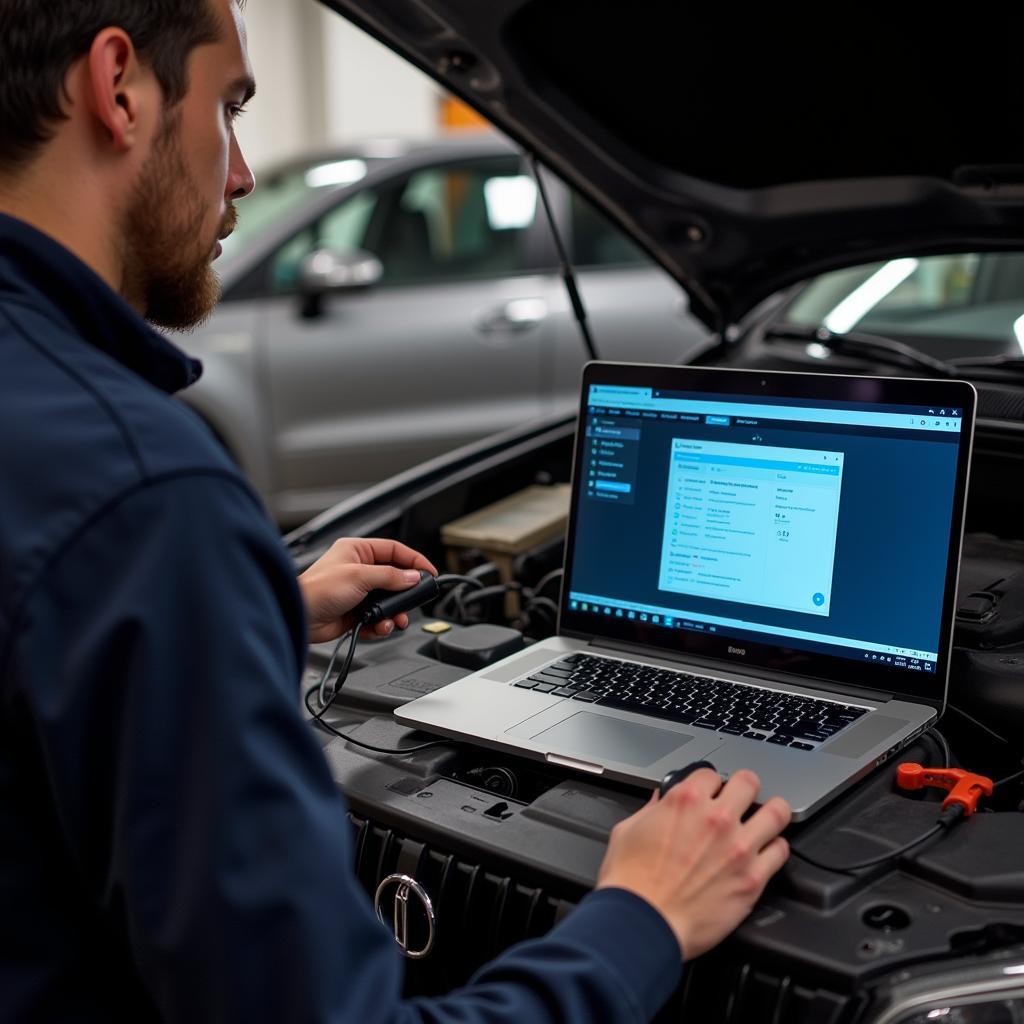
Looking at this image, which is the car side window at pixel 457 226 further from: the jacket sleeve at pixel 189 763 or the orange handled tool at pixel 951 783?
the jacket sleeve at pixel 189 763

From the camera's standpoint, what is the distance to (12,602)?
29.9 inches

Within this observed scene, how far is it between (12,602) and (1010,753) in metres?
1.06

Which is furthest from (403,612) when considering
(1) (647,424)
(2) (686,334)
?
(2) (686,334)

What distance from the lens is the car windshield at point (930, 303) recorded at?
2.24 m

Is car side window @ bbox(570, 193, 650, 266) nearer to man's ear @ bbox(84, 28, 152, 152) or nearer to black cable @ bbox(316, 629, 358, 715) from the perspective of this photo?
black cable @ bbox(316, 629, 358, 715)

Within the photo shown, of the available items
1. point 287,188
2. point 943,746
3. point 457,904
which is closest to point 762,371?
point 943,746

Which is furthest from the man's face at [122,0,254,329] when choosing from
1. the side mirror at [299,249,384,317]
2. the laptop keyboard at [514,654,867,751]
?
the side mirror at [299,249,384,317]

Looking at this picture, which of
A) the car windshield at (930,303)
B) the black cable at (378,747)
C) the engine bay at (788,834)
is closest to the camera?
the engine bay at (788,834)

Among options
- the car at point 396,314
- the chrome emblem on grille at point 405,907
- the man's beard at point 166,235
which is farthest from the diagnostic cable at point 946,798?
the car at point 396,314

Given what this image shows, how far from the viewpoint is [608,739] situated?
129 cm

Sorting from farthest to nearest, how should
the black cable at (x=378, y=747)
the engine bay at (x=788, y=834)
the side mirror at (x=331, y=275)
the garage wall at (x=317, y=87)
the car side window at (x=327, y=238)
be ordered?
the garage wall at (x=317, y=87) < the car side window at (x=327, y=238) < the side mirror at (x=331, y=275) < the black cable at (x=378, y=747) < the engine bay at (x=788, y=834)

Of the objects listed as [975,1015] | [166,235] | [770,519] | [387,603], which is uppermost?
[166,235]

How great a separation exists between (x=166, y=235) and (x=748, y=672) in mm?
804

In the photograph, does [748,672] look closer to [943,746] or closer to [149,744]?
[943,746]
